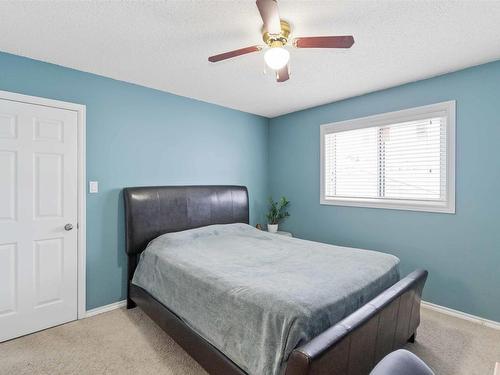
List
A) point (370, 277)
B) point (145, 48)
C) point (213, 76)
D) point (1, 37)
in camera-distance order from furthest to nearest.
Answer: point (213, 76), point (145, 48), point (1, 37), point (370, 277)

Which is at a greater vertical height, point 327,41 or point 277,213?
point 327,41

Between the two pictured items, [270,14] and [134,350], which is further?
[134,350]

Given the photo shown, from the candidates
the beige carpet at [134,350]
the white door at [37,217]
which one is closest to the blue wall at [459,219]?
the beige carpet at [134,350]

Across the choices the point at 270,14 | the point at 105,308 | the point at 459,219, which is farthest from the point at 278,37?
the point at 105,308

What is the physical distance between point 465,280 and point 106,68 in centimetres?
413

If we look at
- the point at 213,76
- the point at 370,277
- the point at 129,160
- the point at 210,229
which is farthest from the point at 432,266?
the point at 129,160

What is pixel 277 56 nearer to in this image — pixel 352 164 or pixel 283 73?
pixel 283 73

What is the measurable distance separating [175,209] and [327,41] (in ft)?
7.73

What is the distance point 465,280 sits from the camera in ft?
8.75

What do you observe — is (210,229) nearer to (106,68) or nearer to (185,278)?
(185,278)

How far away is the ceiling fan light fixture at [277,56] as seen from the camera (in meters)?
1.74

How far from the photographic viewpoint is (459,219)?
2.70 metres

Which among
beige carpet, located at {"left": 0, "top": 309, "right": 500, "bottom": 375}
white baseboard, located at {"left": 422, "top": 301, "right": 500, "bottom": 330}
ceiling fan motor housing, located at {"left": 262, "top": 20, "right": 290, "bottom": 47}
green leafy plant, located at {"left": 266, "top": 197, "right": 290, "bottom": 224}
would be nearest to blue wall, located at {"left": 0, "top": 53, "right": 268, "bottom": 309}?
beige carpet, located at {"left": 0, "top": 309, "right": 500, "bottom": 375}

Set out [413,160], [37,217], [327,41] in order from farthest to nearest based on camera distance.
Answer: [413,160] → [37,217] → [327,41]
